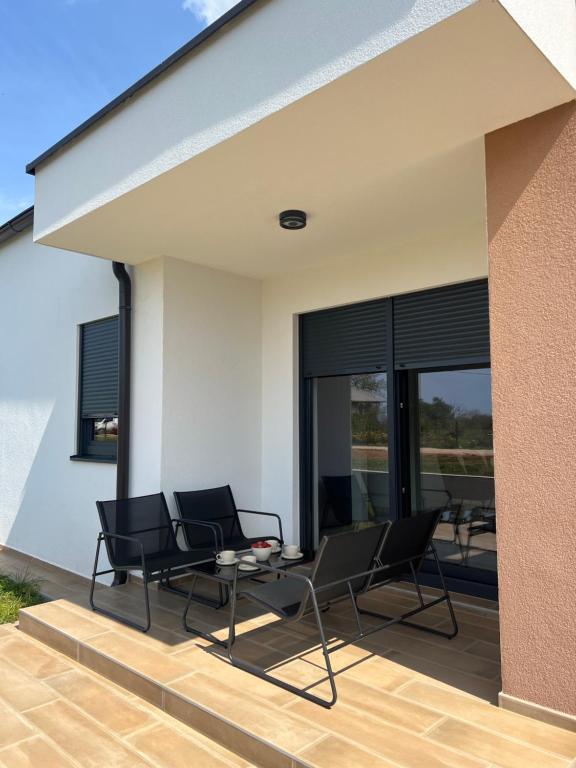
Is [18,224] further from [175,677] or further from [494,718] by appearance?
[494,718]

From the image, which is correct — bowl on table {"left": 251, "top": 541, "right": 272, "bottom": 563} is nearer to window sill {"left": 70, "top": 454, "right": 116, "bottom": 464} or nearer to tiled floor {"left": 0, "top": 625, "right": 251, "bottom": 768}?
tiled floor {"left": 0, "top": 625, "right": 251, "bottom": 768}

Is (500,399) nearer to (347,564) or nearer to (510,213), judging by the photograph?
(510,213)

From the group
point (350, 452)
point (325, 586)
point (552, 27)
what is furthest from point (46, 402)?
point (552, 27)

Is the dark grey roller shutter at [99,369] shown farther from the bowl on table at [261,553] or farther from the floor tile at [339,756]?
the floor tile at [339,756]

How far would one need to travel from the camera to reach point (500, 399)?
2.84m

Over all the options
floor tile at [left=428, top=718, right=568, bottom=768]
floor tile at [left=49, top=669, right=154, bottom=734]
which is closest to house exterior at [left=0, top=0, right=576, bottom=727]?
floor tile at [left=428, top=718, right=568, bottom=768]

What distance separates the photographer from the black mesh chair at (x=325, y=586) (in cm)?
304

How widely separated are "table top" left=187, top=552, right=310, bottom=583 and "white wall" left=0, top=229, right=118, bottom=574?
5.13 ft

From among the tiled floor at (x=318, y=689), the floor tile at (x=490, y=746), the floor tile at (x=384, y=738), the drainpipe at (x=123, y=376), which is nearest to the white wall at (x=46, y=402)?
the drainpipe at (x=123, y=376)

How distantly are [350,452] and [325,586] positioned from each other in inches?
96.2

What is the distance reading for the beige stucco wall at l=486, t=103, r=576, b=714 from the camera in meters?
2.62

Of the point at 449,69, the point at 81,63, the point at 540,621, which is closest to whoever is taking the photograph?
the point at 449,69

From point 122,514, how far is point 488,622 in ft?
9.41

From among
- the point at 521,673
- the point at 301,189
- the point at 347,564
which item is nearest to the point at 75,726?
the point at 347,564
